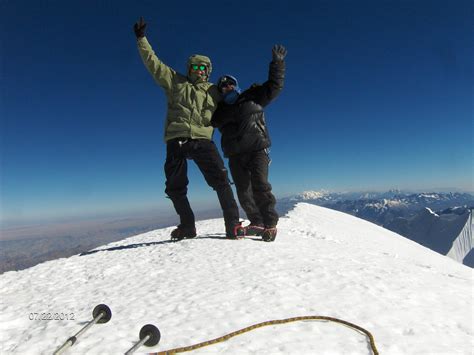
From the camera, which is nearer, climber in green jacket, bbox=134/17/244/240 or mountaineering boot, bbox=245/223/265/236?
climber in green jacket, bbox=134/17/244/240

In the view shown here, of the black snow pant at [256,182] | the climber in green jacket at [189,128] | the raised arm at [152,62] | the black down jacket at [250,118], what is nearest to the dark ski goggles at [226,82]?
the climber in green jacket at [189,128]

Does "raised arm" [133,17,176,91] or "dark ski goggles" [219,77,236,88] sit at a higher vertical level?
"raised arm" [133,17,176,91]

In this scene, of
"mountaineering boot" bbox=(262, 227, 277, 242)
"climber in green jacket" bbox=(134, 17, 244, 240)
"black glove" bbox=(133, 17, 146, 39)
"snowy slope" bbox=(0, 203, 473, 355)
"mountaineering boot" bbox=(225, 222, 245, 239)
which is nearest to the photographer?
"snowy slope" bbox=(0, 203, 473, 355)

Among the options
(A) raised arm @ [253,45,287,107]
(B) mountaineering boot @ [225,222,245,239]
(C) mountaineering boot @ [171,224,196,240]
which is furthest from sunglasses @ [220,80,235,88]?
(C) mountaineering boot @ [171,224,196,240]

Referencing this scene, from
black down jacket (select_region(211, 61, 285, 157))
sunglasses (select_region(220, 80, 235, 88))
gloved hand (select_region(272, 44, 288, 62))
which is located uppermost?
gloved hand (select_region(272, 44, 288, 62))

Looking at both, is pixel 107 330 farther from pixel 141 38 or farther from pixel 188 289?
pixel 141 38

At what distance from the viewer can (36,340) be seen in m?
2.92

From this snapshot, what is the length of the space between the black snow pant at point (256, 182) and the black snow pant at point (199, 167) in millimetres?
475

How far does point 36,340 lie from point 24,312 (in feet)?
3.69

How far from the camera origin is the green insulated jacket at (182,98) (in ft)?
22.4

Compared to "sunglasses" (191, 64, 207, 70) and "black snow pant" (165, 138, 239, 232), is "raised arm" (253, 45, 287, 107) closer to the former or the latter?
"sunglasses" (191, 64, 207, 70)

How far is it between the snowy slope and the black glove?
496 cm

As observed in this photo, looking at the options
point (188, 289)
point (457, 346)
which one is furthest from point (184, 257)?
point (457, 346)

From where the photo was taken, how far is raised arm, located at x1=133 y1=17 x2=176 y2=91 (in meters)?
6.65
